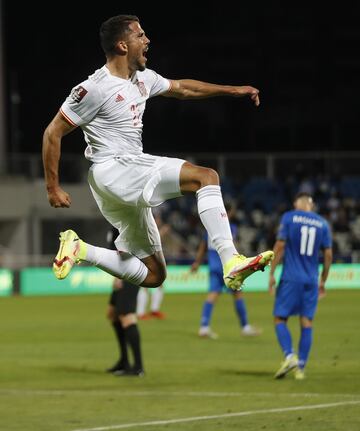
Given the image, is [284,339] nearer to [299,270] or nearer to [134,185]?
[299,270]

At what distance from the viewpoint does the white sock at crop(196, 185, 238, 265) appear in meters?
7.98

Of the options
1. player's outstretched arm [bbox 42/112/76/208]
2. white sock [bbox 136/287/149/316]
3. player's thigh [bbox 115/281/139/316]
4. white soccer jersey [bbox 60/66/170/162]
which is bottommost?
white sock [bbox 136/287/149/316]

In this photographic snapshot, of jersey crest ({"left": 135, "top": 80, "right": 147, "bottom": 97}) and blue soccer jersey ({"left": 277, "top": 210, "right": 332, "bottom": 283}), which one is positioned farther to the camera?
blue soccer jersey ({"left": 277, "top": 210, "right": 332, "bottom": 283})

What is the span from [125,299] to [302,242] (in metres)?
2.36

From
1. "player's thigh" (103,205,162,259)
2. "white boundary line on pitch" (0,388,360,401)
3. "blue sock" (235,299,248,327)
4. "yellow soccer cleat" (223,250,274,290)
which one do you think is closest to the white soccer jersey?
"player's thigh" (103,205,162,259)

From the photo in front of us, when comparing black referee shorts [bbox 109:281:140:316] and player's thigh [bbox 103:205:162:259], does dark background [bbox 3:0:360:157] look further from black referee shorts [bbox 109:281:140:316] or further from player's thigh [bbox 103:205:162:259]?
player's thigh [bbox 103:205:162:259]

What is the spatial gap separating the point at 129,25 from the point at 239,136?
38.9 m

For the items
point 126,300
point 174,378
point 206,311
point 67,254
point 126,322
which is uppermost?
point 67,254

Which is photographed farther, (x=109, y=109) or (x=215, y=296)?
(x=215, y=296)

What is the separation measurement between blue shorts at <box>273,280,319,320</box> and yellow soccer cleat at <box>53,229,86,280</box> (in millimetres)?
5714

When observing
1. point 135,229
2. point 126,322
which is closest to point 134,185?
point 135,229

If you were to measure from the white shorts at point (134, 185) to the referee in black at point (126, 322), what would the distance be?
5.37 meters

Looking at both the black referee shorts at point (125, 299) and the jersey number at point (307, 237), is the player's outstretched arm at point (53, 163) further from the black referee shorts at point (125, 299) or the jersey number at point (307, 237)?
the jersey number at point (307, 237)

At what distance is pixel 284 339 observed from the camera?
14188 millimetres
